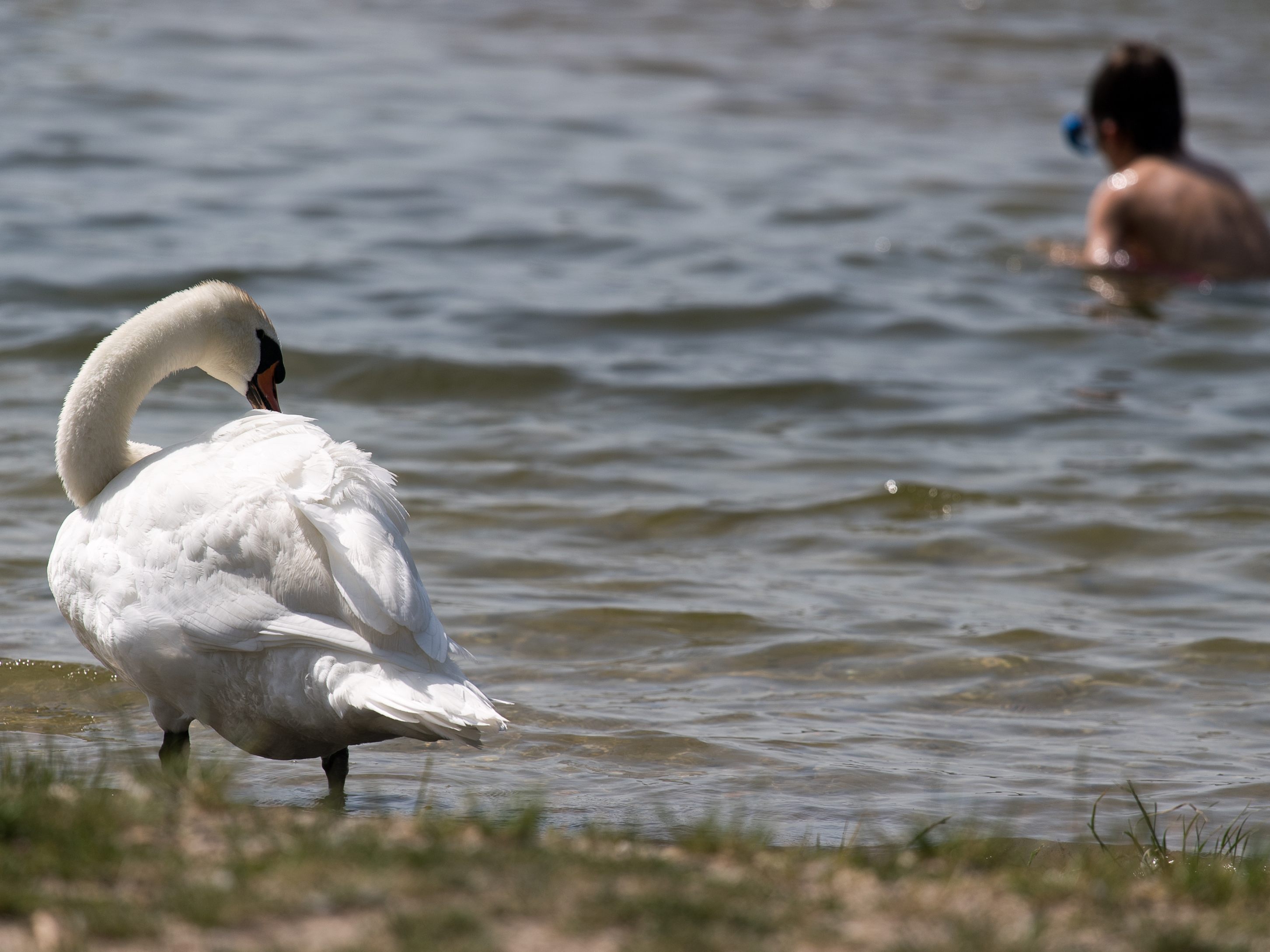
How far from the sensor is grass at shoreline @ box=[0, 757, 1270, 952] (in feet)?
8.41

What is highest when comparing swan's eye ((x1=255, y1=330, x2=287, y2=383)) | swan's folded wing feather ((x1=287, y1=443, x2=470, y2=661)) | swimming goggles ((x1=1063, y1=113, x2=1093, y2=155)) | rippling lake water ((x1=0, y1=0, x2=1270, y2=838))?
swimming goggles ((x1=1063, y1=113, x2=1093, y2=155))

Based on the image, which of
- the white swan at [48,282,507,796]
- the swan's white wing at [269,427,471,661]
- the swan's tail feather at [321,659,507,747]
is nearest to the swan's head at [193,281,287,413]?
the white swan at [48,282,507,796]

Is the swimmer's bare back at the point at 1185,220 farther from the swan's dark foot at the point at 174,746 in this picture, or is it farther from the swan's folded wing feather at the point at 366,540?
the swan's dark foot at the point at 174,746

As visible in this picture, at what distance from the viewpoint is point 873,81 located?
57.8 ft

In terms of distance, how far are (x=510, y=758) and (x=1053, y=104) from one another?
→ 13.9m

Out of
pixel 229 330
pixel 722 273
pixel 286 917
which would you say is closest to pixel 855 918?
pixel 286 917

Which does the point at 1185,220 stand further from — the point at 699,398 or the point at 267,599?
the point at 267,599

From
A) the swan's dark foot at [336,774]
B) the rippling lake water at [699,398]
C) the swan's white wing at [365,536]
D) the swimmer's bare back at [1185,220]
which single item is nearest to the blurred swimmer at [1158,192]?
the swimmer's bare back at [1185,220]

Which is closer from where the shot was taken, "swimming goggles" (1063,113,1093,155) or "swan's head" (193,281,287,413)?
"swan's head" (193,281,287,413)

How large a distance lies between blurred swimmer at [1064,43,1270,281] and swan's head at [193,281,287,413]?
23.4 ft

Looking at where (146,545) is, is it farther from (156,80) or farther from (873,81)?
(873,81)

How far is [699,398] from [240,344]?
4315 millimetres

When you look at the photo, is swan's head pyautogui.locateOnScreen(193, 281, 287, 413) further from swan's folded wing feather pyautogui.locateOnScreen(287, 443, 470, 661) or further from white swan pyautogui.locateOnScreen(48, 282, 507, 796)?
swan's folded wing feather pyautogui.locateOnScreen(287, 443, 470, 661)

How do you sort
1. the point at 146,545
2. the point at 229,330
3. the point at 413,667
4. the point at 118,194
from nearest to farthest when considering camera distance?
the point at 413,667, the point at 146,545, the point at 229,330, the point at 118,194
